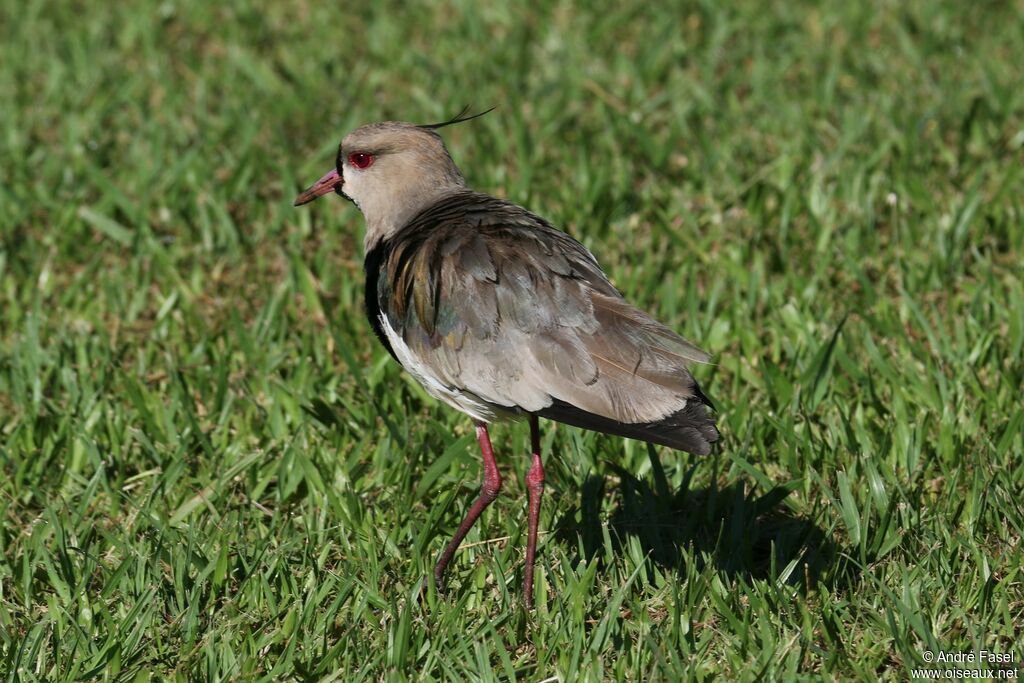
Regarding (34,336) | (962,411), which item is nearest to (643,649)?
(962,411)

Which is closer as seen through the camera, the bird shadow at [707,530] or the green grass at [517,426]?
the green grass at [517,426]

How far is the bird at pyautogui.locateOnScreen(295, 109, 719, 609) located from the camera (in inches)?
153

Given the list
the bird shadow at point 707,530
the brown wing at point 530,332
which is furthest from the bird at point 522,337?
the bird shadow at point 707,530

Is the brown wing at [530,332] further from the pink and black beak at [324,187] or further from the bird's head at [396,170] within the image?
the pink and black beak at [324,187]

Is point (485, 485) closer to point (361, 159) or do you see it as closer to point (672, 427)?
point (672, 427)

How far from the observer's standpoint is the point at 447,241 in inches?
171

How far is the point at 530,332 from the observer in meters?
4.10

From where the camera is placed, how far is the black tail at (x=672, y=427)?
3740 millimetres

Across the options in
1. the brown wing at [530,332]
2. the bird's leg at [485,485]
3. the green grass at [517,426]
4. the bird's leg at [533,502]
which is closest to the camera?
the brown wing at [530,332]

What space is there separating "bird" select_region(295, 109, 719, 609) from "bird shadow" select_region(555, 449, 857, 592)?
283mm

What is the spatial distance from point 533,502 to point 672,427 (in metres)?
0.84

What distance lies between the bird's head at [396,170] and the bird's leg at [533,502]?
0.96m

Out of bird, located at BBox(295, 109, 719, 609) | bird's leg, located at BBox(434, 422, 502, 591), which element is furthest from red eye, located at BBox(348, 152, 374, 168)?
bird's leg, located at BBox(434, 422, 502, 591)

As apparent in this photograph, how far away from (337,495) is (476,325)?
39.8 inches
